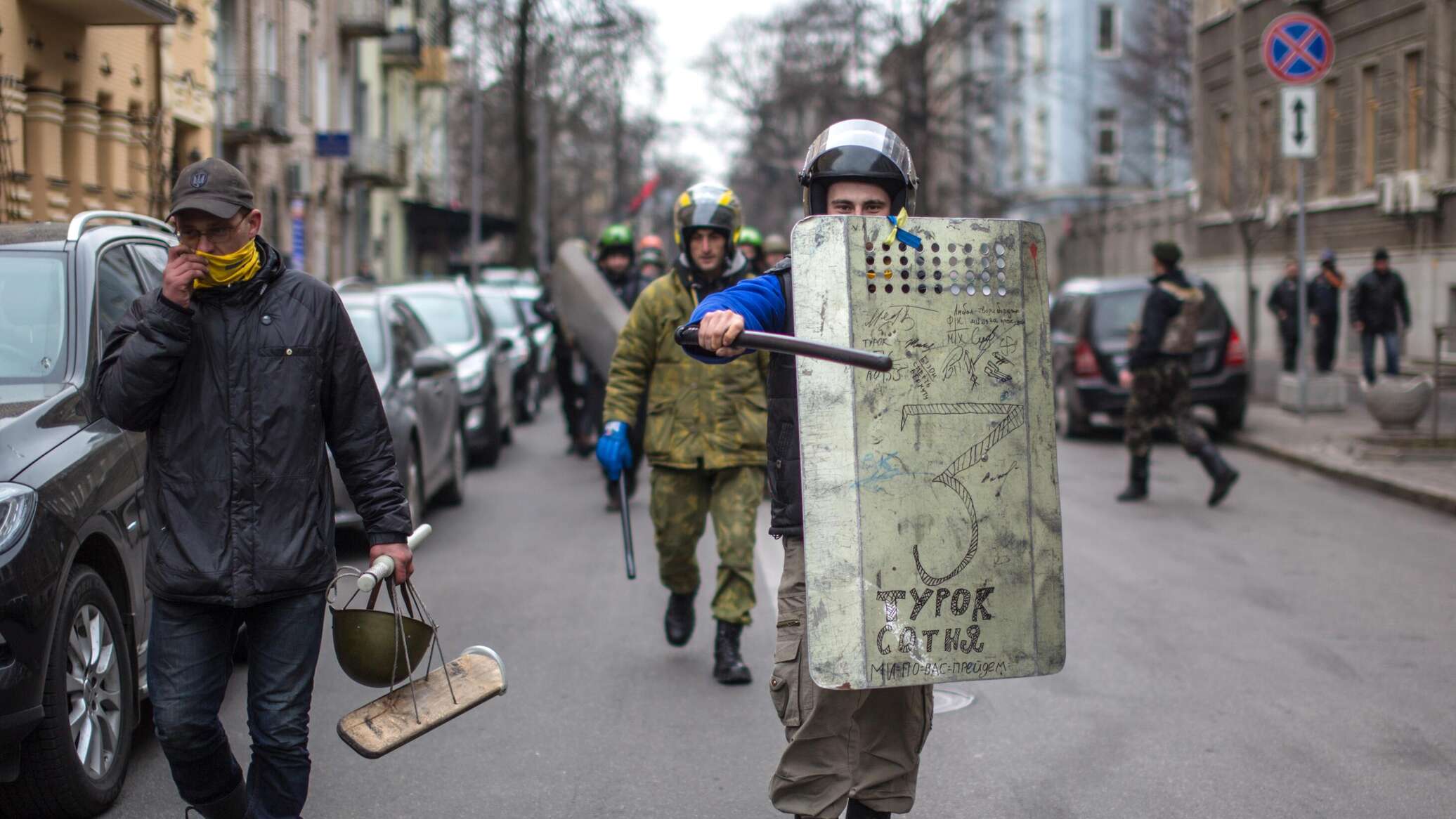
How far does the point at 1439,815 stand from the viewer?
466cm

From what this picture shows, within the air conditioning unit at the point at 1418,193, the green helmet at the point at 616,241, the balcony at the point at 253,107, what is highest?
the balcony at the point at 253,107

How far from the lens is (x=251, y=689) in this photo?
3787 mm

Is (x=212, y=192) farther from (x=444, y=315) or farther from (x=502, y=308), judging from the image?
(x=502, y=308)

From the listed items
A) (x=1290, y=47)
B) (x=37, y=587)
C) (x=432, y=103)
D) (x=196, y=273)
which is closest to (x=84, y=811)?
(x=37, y=587)

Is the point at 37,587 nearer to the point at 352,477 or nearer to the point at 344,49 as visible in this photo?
the point at 352,477

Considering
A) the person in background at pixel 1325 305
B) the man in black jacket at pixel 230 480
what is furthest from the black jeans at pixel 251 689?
the person in background at pixel 1325 305

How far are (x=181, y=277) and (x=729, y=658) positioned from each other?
3316 millimetres

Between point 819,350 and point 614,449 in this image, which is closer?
point 819,350

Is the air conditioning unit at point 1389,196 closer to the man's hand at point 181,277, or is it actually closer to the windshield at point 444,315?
the windshield at point 444,315

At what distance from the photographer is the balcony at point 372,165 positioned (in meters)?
39.4

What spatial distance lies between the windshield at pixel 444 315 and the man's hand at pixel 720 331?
1168 cm

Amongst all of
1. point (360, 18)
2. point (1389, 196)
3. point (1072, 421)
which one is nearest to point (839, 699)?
point (1072, 421)

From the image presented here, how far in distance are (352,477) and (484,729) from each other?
2011mm

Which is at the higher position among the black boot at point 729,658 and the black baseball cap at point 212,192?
the black baseball cap at point 212,192
